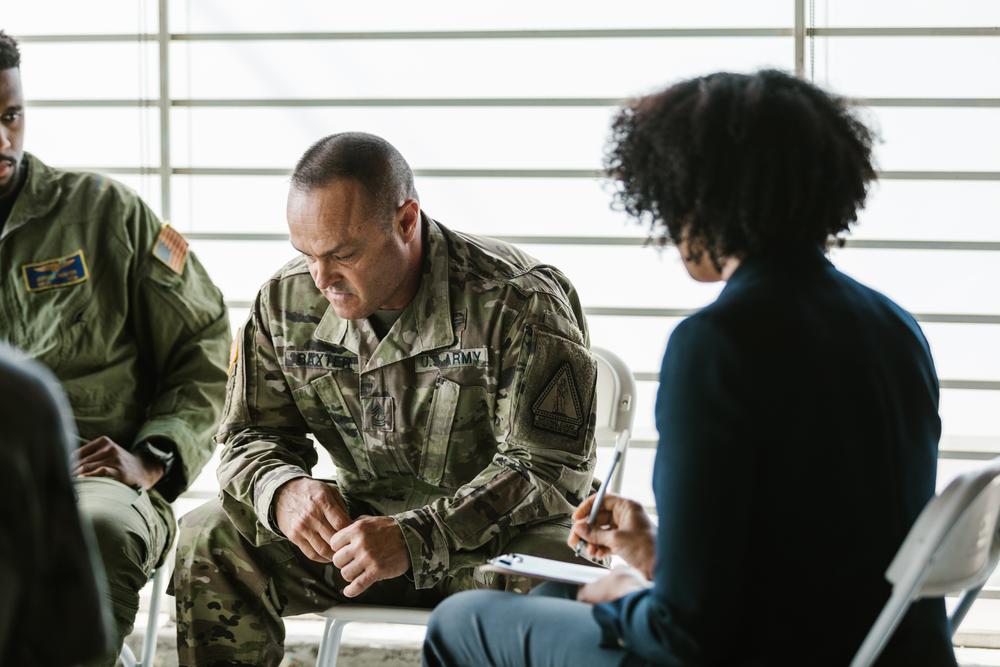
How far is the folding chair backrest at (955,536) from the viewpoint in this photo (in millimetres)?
1327

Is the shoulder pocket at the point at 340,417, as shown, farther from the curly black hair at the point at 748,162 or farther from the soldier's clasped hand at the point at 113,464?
the curly black hair at the point at 748,162

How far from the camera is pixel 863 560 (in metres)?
1.41

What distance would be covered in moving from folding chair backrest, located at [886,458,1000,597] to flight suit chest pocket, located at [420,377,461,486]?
1.17 m

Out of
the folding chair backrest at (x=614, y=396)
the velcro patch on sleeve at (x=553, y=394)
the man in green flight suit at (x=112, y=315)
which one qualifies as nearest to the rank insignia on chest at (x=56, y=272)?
the man in green flight suit at (x=112, y=315)

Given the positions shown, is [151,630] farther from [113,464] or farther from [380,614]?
[380,614]

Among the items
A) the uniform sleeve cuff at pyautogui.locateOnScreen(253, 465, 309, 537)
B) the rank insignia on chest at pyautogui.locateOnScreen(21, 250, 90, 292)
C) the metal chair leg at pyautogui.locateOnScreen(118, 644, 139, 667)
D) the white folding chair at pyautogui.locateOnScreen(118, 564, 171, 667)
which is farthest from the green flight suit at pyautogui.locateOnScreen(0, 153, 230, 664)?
the uniform sleeve cuff at pyautogui.locateOnScreen(253, 465, 309, 537)

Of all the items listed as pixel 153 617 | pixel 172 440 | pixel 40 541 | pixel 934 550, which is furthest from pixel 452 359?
pixel 40 541

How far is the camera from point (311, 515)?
7.47 feet

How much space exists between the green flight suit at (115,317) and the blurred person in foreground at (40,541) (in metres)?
1.71

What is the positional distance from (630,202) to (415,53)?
202 centimetres

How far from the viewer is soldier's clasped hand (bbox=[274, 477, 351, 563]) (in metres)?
2.26

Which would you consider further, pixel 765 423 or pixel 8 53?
pixel 8 53

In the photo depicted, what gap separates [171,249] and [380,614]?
1227 millimetres

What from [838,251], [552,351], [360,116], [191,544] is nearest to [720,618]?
[552,351]
